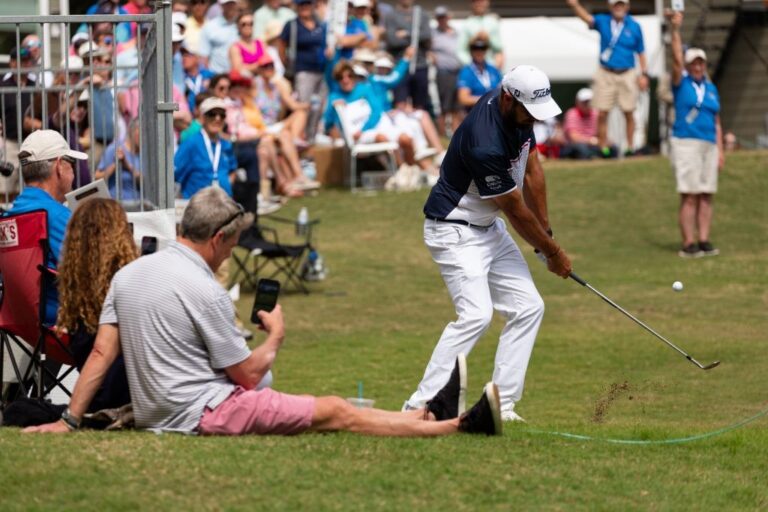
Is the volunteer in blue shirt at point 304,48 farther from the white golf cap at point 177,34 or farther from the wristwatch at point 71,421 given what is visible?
the wristwatch at point 71,421

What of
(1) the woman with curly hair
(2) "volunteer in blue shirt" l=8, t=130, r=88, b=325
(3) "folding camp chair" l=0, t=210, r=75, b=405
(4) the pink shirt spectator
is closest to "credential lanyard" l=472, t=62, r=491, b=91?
(4) the pink shirt spectator

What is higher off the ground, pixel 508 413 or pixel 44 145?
pixel 44 145

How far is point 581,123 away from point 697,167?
6.79 m

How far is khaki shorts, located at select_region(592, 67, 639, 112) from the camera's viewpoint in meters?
21.1

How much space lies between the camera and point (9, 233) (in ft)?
26.2

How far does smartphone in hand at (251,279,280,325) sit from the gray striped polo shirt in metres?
0.21

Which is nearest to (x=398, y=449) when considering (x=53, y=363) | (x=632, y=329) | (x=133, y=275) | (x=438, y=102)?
(x=133, y=275)

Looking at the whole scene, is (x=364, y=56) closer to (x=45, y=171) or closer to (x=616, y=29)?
(x=616, y=29)

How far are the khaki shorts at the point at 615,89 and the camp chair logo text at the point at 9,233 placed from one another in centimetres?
1436

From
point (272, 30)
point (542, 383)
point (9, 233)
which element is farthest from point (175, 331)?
point (272, 30)

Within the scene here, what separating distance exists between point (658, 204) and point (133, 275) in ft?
45.0

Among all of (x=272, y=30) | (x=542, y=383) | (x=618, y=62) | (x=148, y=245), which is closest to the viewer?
(x=148, y=245)

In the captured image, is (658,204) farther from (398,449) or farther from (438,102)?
(398,449)

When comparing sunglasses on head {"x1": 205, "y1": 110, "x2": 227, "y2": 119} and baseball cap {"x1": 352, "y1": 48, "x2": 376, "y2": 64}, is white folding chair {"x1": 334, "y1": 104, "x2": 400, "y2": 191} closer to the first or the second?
baseball cap {"x1": 352, "y1": 48, "x2": 376, "y2": 64}
